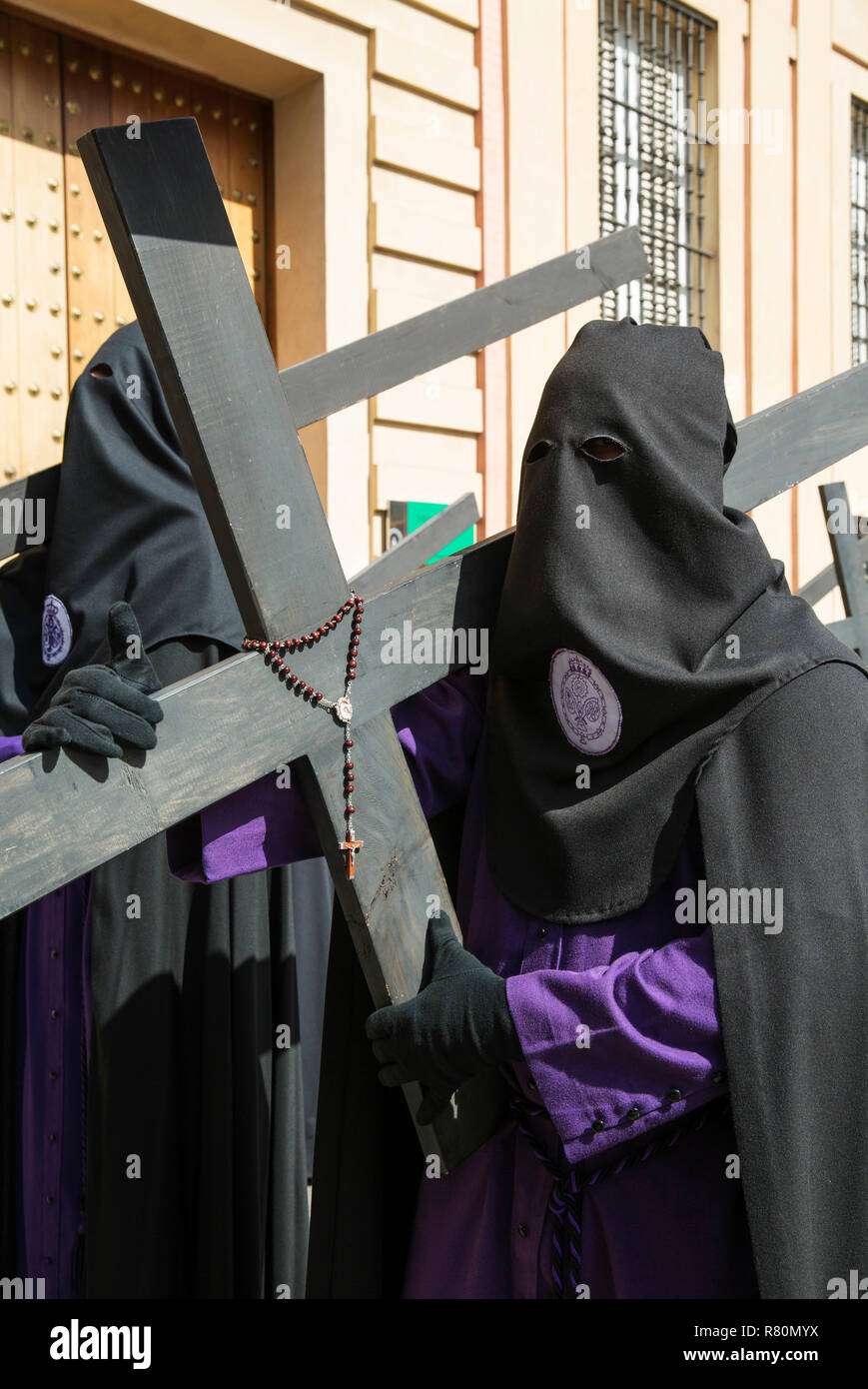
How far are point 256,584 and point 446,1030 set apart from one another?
0.61 m

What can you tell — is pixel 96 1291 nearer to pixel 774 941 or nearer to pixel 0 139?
pixel 774 941

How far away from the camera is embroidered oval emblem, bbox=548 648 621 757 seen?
5.69 ft

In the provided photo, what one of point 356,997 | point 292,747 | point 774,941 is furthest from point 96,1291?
point 774,941

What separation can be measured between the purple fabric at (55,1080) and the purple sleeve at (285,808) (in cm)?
86

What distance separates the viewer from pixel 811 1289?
160 centimetres

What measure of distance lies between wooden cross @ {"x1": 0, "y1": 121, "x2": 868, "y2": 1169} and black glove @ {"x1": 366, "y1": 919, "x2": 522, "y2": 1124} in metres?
0.05

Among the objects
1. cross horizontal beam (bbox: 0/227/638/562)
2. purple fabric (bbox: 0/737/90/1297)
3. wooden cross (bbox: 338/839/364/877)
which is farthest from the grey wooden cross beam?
purple fabric (bbox: 0/737/90/1297)

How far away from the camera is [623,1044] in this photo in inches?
63.6

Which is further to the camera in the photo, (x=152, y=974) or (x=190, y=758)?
(x=152, y=974)

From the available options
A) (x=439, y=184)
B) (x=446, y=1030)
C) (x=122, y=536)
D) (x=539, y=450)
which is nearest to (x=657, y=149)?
(x=439, y=184)

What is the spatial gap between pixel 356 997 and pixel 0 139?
3.61 m

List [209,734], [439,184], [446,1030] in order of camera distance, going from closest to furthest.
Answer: [209,734], [446,1030], [439,184]

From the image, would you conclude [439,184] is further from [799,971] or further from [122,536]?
[799,971]

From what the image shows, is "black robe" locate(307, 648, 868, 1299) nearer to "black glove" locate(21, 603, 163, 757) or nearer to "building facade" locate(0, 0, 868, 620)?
"black glove" locate(21, 603, 163, 757)
